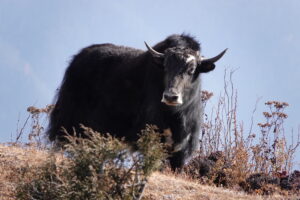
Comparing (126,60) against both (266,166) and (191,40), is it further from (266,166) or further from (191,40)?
(266,166)

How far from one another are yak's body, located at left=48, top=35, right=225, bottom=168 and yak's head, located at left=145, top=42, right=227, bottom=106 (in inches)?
4.4

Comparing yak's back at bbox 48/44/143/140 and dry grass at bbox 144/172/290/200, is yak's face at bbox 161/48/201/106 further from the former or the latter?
dry grass at bbox 144/172/290/200

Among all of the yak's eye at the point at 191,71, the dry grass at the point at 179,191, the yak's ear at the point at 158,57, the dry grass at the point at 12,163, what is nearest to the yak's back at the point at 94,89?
the yak's ear at the point at 158,57

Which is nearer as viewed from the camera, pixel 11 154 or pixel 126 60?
pixel 11 154

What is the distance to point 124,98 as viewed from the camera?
9.05m

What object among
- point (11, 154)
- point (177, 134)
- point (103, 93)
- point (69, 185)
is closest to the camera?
point (69, 185)

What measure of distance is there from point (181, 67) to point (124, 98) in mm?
1234

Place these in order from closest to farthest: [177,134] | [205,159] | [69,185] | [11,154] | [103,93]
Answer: [69,185] → [11,154] → [177,134] → [103,93] → [205,159]

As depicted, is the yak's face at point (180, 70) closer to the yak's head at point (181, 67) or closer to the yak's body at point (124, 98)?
the yak's head at point (181, 67)

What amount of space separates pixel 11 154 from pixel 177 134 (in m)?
2.58

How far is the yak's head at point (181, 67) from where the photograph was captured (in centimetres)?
816

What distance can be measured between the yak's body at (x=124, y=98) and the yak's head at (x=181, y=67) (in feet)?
0.37

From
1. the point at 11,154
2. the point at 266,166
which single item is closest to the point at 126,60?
the point at 11,154

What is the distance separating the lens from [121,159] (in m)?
4.65
